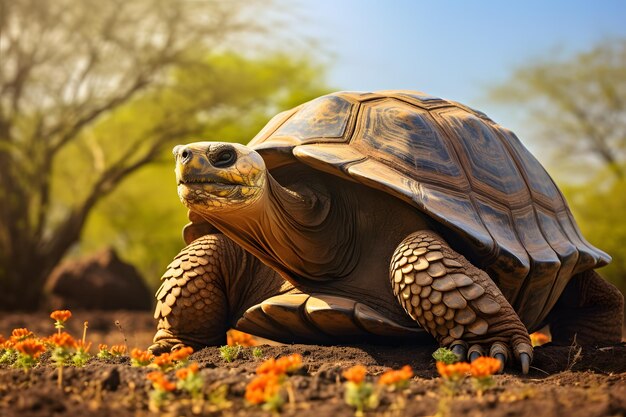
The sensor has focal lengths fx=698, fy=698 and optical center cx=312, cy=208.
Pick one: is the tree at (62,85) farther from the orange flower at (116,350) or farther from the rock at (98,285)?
the orange flower at (116,350)

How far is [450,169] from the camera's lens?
3766 mm

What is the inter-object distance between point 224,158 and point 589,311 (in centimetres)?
320

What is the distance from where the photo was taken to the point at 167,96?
57.1ft

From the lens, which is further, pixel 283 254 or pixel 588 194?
pixel 588 194

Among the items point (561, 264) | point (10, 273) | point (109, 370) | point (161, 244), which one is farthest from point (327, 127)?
point (161, 244)

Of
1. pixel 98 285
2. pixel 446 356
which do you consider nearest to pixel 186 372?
pixel 446 356

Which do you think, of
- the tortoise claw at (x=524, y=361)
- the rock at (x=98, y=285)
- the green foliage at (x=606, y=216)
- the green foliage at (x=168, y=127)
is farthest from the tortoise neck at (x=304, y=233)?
the green foliage at (x=606, y=216)

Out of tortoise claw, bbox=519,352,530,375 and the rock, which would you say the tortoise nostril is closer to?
tortoise claw, bbox=519,352,530,375

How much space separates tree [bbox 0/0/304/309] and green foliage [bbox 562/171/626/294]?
380 inches

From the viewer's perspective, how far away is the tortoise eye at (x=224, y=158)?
3.12m

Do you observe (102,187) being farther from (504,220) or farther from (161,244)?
(504,220)

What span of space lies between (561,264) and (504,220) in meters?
0.56

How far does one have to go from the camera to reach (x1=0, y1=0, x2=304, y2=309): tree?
14.8 metres

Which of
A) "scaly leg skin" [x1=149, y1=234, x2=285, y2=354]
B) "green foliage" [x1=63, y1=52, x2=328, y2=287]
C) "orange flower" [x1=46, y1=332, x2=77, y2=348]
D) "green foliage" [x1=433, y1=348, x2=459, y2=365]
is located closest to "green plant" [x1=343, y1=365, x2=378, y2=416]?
"green foliage" [x1=433, y1=348, x2=459, y2=365]
